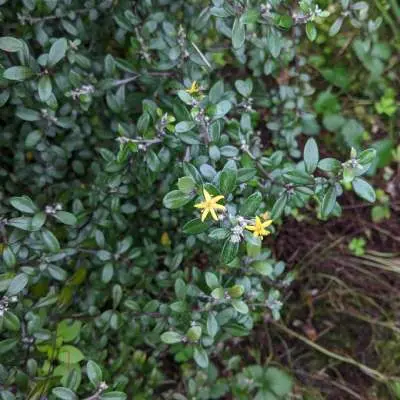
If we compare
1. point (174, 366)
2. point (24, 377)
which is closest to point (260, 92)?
point (174, 366)

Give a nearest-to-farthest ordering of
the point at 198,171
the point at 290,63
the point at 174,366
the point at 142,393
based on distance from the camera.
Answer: the point at 198,171 → the point at 142,393 → the point at 174,366 → the point at 290,63

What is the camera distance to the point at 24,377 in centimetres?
163

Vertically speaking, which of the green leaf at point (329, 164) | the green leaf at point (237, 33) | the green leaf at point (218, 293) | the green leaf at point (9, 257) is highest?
the green leaf at point (237, 33)

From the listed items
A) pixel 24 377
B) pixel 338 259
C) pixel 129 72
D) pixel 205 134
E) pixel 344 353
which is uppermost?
pixel 205 134

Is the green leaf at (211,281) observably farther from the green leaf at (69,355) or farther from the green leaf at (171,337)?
the green leaf at (69,355)

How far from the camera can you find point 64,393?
152 centimetres

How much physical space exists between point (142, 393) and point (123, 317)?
1.02ft

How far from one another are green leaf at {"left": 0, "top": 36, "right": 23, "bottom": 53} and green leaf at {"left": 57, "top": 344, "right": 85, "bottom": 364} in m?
0.99

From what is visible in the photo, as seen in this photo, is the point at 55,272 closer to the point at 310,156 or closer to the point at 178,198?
the point at 178,198

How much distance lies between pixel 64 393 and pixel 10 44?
0.96 meters

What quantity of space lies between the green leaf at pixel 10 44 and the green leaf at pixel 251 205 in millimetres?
761

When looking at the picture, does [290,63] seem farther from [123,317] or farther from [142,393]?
[142,393]

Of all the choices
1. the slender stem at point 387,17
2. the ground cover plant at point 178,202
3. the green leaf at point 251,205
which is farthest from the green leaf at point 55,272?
the slender stem at point 387,17

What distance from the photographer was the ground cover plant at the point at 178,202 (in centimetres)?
161
